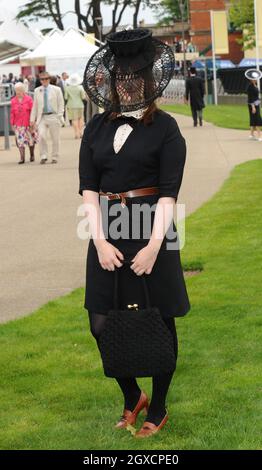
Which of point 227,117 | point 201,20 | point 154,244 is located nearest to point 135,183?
point 154,244

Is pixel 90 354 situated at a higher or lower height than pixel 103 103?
lower

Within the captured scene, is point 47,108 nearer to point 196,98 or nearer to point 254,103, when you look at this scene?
point 254,103

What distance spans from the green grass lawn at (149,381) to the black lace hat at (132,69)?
1.59 meters

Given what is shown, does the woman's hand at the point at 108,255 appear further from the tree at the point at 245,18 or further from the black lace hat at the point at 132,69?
the tree at the point at 245,18

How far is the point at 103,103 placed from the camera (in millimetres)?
5219

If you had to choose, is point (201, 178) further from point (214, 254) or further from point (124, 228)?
point (124, 228)

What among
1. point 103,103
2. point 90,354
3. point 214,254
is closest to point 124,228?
point 103,103

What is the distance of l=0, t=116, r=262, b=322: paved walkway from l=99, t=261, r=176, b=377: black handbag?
3592 millimetres

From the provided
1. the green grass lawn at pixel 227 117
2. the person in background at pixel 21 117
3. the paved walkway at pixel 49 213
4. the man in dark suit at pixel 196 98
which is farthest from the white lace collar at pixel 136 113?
the man in dark suit at pixel 196 98

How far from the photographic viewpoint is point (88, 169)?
5168mm

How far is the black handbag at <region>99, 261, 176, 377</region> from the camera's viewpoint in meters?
5.00

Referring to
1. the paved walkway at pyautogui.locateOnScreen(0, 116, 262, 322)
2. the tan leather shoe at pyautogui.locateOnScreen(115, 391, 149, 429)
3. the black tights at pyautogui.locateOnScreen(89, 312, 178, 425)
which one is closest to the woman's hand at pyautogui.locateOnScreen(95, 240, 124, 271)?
the black tights at pyautogui.locateOnScreen(89, 312, 178, 425)
